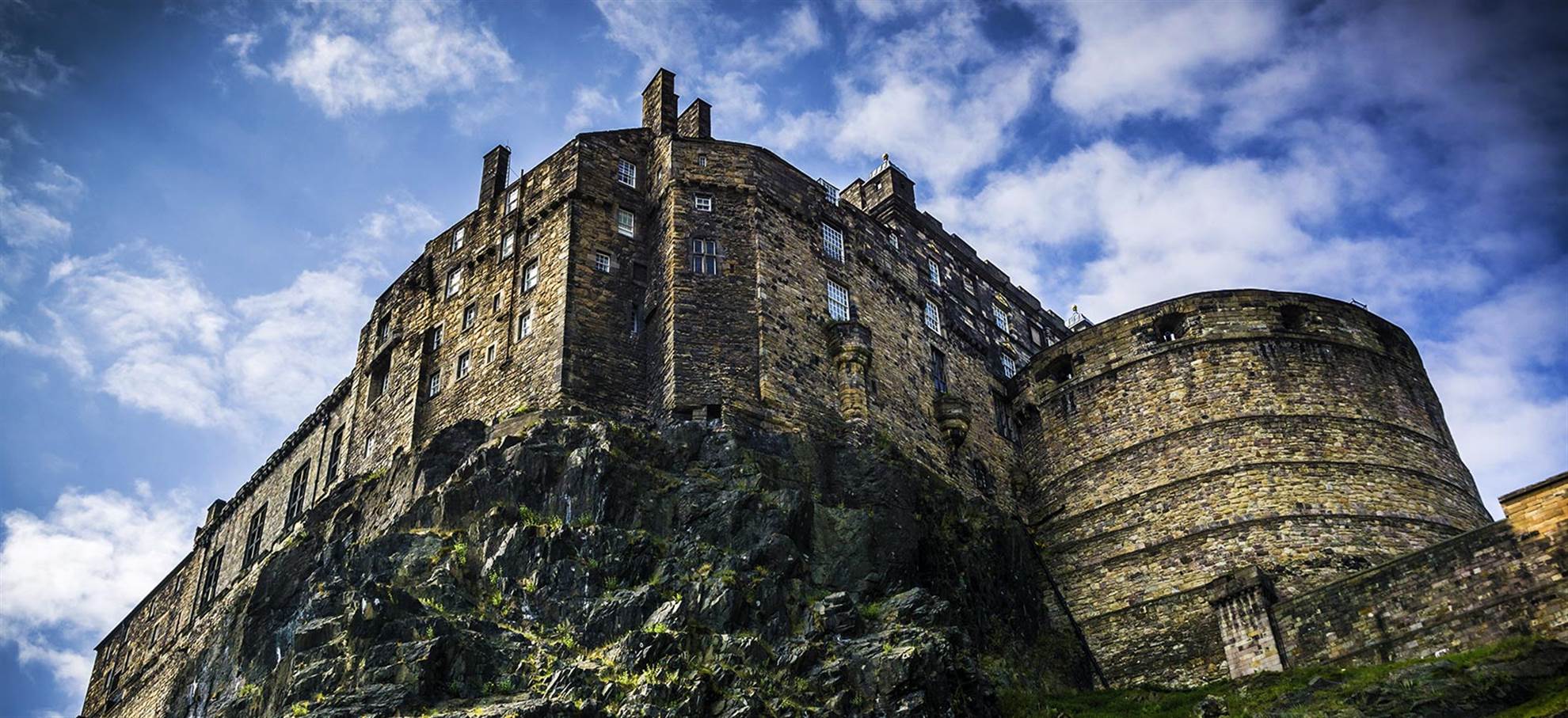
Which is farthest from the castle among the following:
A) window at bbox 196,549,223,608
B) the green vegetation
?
window at bbox 196,549,223,608

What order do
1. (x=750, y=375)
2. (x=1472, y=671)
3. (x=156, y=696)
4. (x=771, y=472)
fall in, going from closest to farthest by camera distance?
(x=1472, y=671) → (x=771, y=472) → (x=750, y=375) → (x=156, y=696)

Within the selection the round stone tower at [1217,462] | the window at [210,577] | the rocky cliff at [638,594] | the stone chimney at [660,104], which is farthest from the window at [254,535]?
the round stone tower at [1217,462]

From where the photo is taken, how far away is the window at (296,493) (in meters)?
49.7

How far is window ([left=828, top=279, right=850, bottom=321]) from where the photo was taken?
141ft

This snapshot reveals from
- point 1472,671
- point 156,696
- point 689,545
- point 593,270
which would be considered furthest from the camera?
point 156,696

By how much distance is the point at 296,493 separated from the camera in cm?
5081

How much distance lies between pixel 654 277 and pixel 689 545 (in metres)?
11.4

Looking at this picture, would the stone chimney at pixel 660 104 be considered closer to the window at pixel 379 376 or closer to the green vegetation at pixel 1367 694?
the window at pixel 379 376

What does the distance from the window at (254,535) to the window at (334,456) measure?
574cm

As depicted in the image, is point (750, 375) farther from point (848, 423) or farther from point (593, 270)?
point (593, 270)

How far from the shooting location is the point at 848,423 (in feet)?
132

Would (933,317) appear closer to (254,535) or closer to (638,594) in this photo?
(638,594)

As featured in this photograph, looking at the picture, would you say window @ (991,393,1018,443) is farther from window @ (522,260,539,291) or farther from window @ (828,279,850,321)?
window @ (522,260,539,291)

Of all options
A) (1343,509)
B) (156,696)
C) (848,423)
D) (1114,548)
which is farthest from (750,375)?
(156,696)
